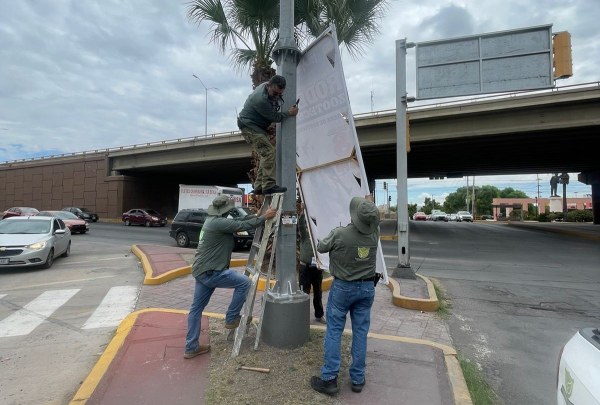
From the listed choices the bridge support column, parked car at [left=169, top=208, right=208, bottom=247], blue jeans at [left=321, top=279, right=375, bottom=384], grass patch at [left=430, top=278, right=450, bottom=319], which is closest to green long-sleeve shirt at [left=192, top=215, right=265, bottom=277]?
blue jeans at [left=321, top=279, right=375, bottom=384]

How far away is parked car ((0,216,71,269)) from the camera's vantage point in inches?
379

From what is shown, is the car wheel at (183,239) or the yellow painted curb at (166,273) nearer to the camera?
the yellow painted curb at (166,273)

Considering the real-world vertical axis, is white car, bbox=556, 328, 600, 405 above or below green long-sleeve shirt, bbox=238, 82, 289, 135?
below

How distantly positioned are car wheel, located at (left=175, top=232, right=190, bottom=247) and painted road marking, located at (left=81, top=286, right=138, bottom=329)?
882cm

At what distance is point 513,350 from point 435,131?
1930cm

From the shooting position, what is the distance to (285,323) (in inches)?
162

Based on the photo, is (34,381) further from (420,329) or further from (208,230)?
(420,329)

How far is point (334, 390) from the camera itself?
3.32 m

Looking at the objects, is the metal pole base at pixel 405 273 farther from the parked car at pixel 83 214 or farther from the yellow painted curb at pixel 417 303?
the parked car at pixel 83 214

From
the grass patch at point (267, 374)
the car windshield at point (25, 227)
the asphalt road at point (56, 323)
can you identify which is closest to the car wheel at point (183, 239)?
the car windshield at point (25, 227)

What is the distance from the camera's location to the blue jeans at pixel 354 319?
342 centimetres

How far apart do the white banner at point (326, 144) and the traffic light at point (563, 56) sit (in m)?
8.68

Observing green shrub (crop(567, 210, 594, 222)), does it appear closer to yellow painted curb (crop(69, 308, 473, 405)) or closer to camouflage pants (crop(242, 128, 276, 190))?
yellow painted curb (crop(69, 308, 473, 405))

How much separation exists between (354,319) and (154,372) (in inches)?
78.7
